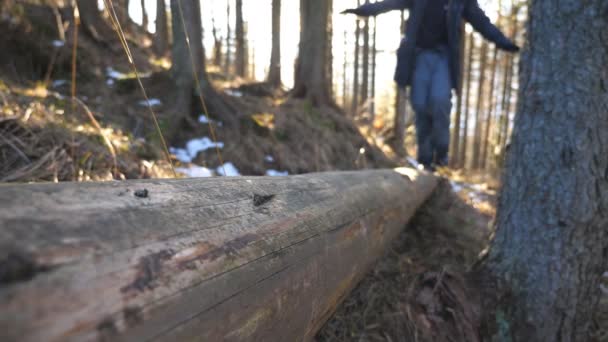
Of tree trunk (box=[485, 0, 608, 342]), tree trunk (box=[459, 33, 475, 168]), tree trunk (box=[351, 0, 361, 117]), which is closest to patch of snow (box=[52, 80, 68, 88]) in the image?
tree trunk (box=[485, 0, 608, 342])

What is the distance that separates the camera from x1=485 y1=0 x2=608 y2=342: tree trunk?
1.68 meters

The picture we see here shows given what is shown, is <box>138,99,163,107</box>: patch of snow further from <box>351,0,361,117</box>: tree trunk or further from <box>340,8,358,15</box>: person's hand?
<box>351,0,361,117</box>: tree trunk

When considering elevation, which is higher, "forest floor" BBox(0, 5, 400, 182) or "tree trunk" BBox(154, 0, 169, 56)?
"tree trunk" BBox(154, 0, 169, 56)

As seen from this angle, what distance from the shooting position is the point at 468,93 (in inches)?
637

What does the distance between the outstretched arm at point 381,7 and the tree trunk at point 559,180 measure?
6.22ft

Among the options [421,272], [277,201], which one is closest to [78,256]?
[277,201]

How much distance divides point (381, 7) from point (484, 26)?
97cm

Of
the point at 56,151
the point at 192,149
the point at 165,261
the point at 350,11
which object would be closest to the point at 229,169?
the point at 192,149

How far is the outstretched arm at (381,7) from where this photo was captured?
3.50 meters

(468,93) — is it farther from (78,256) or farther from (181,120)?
(78,256)

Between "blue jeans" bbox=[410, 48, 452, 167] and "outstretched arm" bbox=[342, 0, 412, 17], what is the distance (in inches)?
20.7

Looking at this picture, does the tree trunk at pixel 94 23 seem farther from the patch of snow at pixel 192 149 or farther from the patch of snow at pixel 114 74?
the patch of snow at pixel 192 149

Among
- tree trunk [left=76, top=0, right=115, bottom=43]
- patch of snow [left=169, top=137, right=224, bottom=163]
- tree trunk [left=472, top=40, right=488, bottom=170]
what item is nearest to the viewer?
Answer: patch of snow [left=169, top=137, right=224, bottom=163]

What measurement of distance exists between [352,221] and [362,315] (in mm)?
674
